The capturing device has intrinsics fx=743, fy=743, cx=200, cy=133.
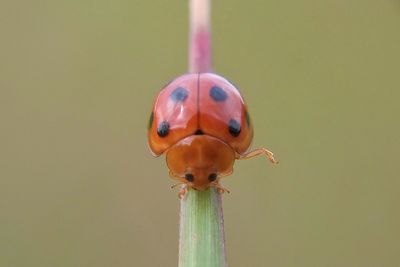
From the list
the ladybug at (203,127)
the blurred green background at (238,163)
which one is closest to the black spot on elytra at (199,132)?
the ladybug at (203,127)

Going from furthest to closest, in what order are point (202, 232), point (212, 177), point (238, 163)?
point (238, 163) < point (212, 177) < point (202, 232)

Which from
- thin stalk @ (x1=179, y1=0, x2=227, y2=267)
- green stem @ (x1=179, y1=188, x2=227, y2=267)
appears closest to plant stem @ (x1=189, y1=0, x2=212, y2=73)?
thin stalk @ (x1=179, y1=0, x2=227, y2=267)

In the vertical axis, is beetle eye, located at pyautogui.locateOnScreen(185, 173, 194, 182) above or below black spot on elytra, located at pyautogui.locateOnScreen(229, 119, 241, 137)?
below

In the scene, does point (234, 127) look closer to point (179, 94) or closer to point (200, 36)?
point (179, 94)

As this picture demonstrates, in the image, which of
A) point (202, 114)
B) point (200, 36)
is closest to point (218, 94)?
point (202, 114)

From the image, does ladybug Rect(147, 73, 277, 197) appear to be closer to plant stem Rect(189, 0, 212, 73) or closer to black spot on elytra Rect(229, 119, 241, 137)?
black spot on elytra Rect(229, 119, 241, 137)

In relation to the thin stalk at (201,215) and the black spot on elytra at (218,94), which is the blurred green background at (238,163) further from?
the thin stalk at (201,215)
